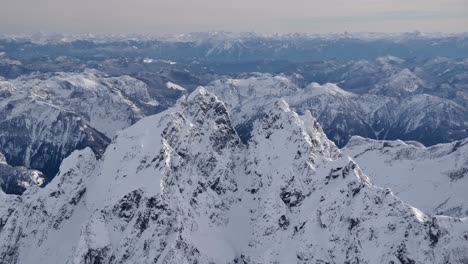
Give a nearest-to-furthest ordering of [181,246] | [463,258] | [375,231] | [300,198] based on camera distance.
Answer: [463,258] → [375,231] → [181,246] → [300,198]

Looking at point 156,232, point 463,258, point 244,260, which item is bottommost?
point 244,260

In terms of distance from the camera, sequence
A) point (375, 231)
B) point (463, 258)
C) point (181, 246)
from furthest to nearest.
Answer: point (181, 246) < point (375, 231) < point (463, 258)

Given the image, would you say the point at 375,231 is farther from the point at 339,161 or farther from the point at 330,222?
the point at 339,161

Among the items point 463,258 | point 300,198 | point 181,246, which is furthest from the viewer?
point 300,198

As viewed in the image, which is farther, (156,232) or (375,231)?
(156,232)

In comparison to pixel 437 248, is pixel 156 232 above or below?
below

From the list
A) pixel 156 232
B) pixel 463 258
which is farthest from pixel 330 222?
pixel 156 232

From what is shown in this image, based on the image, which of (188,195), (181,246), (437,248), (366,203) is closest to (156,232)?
(181,246)

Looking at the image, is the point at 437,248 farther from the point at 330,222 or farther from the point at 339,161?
the point at 339,161

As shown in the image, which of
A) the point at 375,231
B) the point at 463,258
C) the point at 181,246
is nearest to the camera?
the point at 463,258
